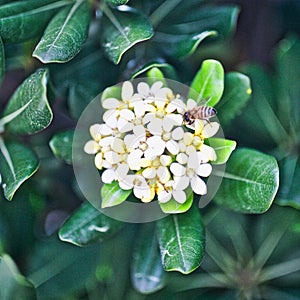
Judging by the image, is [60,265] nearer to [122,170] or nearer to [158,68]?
[122,170]

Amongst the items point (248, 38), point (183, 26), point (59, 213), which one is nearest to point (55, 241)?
point (59, 213)

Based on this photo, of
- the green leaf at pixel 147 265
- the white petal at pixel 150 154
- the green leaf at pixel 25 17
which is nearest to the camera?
the white petal at pixel 150 154

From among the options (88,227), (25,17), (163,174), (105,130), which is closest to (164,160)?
(163,174)

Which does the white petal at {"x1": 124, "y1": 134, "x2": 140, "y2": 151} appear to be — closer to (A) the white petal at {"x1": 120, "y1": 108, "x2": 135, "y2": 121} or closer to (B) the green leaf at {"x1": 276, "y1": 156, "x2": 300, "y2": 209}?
(A) the white petal at {"x1": 120, "y1": 108, "x2": 135, "y2": 121}

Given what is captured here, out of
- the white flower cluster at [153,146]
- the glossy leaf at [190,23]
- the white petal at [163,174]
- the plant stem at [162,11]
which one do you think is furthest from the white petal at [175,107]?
the plant stem at [162,11]

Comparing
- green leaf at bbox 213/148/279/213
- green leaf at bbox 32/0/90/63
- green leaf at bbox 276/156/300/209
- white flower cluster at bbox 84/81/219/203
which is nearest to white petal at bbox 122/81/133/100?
white flower cluster at bbox 84/81/219/203

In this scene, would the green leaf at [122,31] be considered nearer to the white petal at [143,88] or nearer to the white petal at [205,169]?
the white petal at [143,88]
